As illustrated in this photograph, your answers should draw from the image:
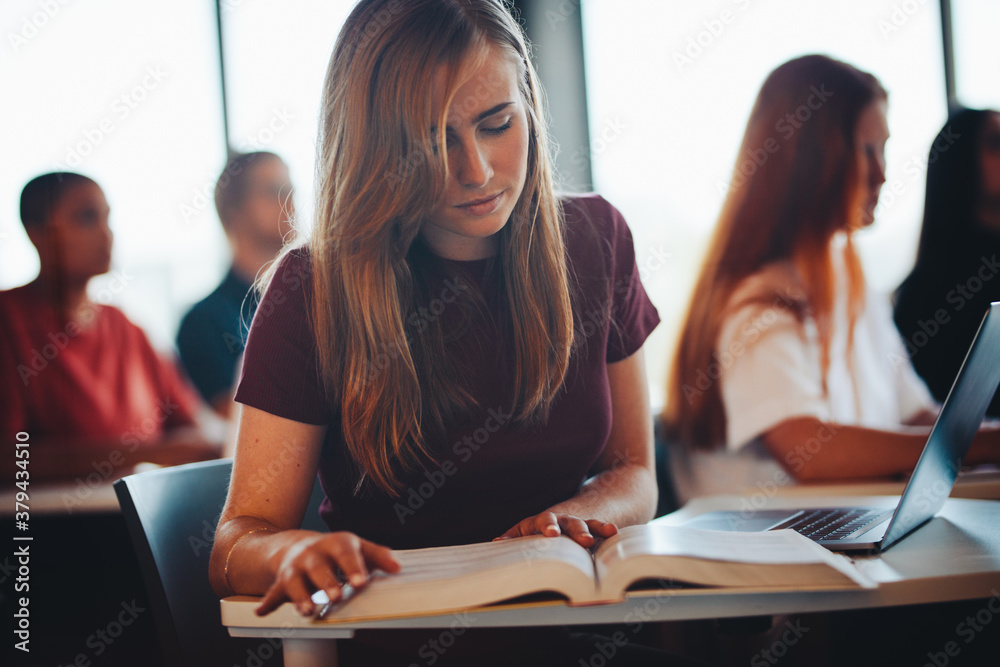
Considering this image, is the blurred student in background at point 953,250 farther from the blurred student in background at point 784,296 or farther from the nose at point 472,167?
the nose at point 472,167

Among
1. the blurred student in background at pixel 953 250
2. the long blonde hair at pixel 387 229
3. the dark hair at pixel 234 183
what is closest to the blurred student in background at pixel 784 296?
the blurred student in background at pixel 953 250

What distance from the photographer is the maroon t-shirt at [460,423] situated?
99 cm

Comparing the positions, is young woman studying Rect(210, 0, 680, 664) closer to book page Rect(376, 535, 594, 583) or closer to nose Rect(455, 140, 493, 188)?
nose Rect(455, 140, 493, 188)

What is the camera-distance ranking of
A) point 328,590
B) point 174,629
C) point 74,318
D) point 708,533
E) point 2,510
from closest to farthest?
1. point 328,590
2. point 708,533
3. point 174,629
4. point 2,510
5. point 74,318

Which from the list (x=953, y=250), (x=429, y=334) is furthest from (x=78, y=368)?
(x=953, y=250)

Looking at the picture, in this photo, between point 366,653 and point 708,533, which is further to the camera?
point 366,653

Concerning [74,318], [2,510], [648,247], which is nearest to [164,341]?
[74,318]

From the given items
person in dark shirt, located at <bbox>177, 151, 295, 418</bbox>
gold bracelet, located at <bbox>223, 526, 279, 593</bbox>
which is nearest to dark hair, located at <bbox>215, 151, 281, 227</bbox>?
person in dark shirt, located at <bbox>177, 151, 295, 418</bbox>

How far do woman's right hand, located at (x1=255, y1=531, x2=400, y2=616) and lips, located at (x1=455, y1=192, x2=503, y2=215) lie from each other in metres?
0.52

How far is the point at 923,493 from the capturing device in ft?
2.94

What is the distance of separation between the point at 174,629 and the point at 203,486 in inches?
8.5

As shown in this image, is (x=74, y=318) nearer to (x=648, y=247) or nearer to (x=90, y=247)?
(x=90, y=247)

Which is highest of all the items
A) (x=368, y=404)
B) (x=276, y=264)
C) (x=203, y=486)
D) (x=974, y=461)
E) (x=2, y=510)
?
(x=276, y=264)

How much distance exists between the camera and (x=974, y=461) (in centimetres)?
143
